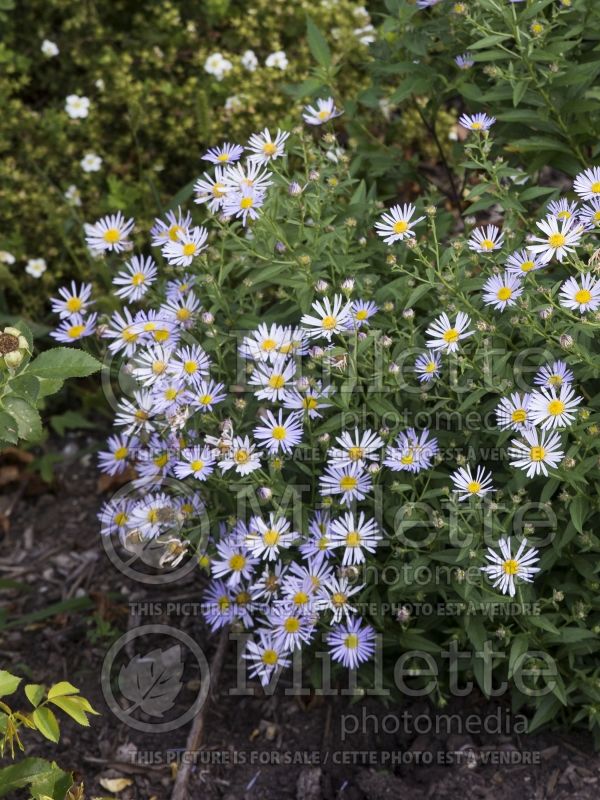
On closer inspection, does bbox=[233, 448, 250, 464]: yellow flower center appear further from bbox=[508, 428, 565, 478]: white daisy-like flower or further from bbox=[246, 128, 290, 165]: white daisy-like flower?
bbox=[246, 128, 290, 165]: white daisy-like flower

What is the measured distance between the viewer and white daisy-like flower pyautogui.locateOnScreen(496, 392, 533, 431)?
100 inches

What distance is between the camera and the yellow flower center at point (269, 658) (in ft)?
9.56

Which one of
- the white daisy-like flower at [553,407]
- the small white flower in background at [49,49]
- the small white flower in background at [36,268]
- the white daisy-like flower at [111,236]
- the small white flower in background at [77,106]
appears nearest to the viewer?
the white daisy-like flower at [553,407]

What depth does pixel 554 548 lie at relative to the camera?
2.62m

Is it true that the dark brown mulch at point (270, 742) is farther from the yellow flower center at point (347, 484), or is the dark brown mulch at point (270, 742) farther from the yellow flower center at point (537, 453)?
the yellow flower center at point (537, 453)

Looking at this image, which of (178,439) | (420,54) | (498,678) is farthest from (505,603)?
(420,54)

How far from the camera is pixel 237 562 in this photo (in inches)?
114

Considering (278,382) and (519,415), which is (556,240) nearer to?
(519,415)

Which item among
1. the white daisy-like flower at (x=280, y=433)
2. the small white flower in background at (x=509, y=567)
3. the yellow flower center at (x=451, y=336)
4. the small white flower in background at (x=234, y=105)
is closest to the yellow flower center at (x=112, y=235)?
the white daisy-like flower at (x=280, y=433)

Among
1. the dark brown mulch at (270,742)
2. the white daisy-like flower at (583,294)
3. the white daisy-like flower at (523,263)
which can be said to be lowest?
the dark brown mulch at (270,742)

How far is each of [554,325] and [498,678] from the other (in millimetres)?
1032

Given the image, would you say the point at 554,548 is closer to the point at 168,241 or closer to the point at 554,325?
the point at 554,325

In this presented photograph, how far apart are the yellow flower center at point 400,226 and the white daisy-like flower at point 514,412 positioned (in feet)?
1.79

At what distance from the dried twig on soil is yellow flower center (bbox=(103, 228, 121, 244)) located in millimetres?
1271
